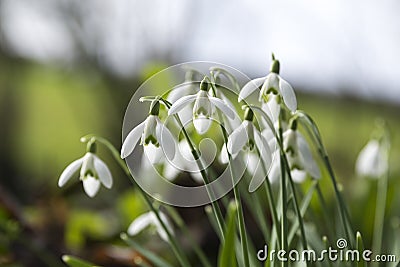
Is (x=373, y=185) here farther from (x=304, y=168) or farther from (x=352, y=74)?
(x=352, y=74)

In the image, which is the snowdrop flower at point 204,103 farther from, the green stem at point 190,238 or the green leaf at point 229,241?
the green stem at point 190,238

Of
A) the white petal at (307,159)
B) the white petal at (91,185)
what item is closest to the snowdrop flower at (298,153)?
the white petal at (307,159)

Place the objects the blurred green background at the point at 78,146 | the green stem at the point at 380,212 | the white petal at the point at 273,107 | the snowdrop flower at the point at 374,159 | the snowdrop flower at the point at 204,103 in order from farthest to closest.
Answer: the blurred green background at the point at 78,146, the snowdrop flower at the point at 374,159, the green stem at the point at 380,212, the white petal at the point at 273,107, the snowdrop flower at the point at 204,103

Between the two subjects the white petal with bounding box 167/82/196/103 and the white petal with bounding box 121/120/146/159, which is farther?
the white petal with bounding box 167/82/196/103

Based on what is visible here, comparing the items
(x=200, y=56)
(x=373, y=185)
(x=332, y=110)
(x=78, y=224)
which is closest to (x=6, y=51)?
(x=200, y=56)

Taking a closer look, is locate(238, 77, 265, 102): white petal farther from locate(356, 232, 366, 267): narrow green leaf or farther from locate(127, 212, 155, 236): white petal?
locate(127, 212, 155, 236): white petal

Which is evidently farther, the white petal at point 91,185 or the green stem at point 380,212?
the green stem at point 380,212

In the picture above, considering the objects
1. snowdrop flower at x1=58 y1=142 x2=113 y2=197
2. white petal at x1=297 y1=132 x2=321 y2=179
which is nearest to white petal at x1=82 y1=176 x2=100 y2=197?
snowdrop flower at x1=58 y1=142 x2=113 y2=197

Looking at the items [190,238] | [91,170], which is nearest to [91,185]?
[91,170]
